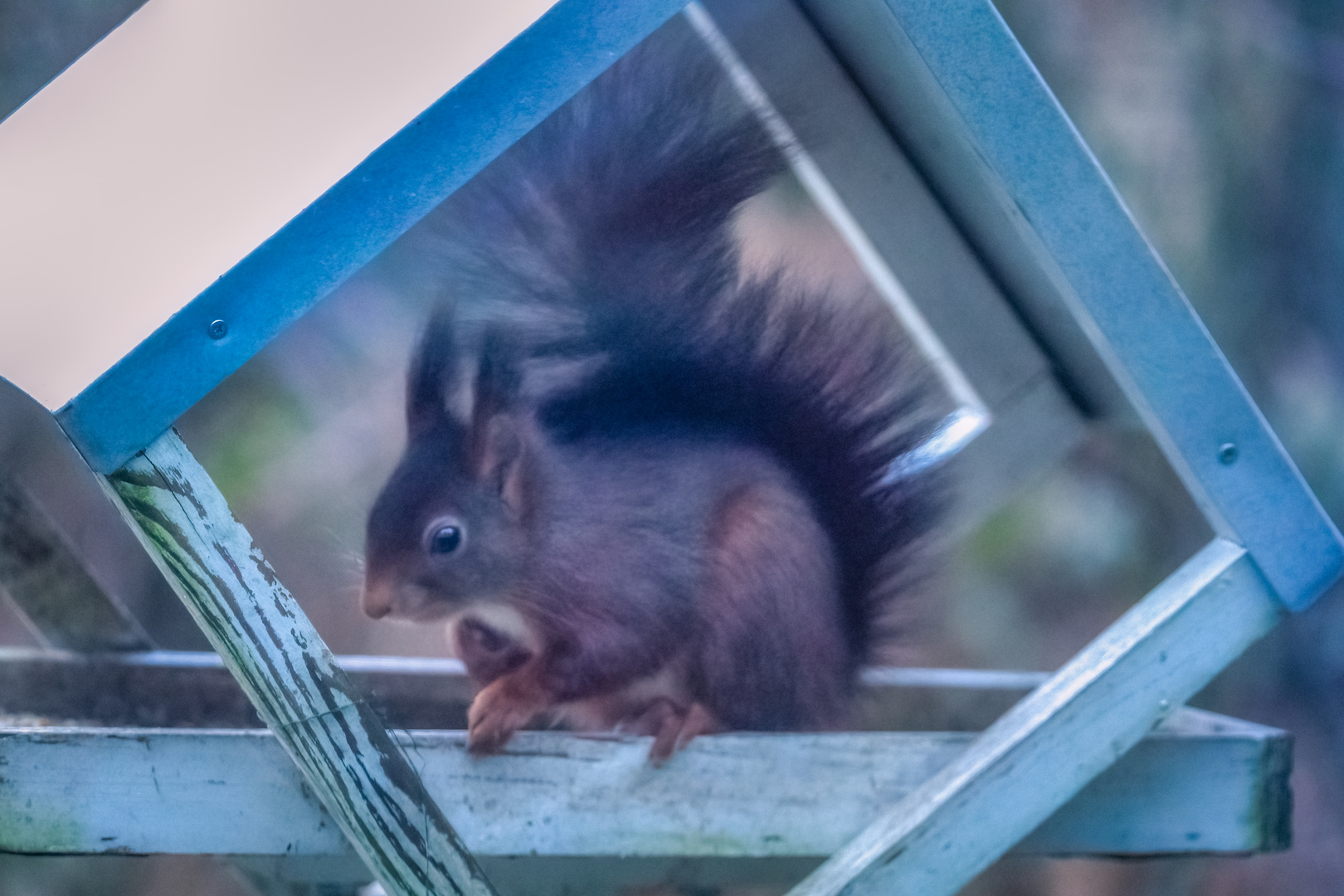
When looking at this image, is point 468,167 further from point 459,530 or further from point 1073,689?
point 1073,689

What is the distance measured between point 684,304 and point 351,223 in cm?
28

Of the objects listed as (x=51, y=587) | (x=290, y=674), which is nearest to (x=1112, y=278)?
(x=290, y=674)

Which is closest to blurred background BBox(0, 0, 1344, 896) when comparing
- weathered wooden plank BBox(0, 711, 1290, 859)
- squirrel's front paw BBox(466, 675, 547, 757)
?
weathered wooden plank BBox(0, 711, 1290, 859)

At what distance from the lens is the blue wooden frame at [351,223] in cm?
45

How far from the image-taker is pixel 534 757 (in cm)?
62

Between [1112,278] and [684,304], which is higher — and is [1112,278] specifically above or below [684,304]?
below

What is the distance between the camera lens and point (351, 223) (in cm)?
48

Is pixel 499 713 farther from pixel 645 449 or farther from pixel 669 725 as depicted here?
pixel 645 449

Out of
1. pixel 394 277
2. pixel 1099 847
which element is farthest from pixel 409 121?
pixel 1099 847

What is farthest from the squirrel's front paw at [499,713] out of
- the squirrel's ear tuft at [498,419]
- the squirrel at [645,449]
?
the squirrel's ear tuft at [498,419]

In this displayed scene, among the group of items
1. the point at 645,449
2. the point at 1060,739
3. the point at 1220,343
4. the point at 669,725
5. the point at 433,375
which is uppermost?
the point at 433,375

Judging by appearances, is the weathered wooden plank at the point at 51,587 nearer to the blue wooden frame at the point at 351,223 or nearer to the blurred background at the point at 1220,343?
the blurred background at the point at 1220,343

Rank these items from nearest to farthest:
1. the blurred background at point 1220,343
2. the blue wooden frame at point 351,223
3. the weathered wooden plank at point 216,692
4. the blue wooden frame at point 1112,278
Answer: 1. the blue wooden frame at point 351,223
2. the blue wooden frame at point 1112,278
3. the weathered wooden plank at point 216,692
4. the blurred background at point 1220,343

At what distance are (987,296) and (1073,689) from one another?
0.41m
